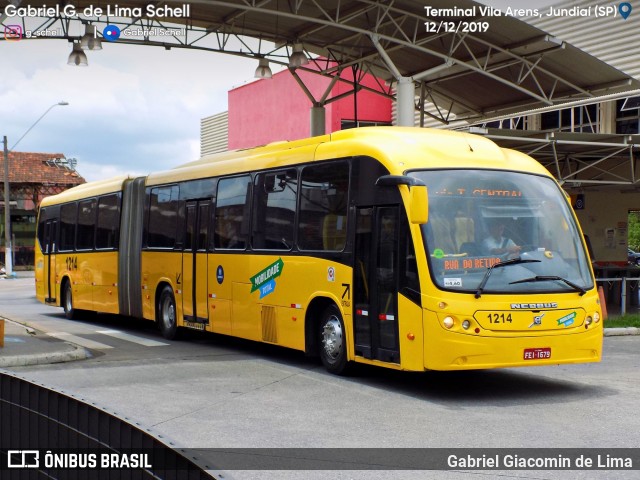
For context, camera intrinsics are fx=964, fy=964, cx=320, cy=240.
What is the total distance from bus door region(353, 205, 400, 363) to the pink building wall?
26312 mm

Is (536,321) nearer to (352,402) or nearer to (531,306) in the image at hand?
(531,306)

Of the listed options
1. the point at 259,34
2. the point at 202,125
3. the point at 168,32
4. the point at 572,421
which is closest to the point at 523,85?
the point at 259,34

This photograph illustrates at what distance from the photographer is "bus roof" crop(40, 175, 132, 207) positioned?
67.4 ft

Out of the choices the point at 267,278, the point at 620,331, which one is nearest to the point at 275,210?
the point at 267,278

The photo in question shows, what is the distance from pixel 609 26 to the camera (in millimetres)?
26922

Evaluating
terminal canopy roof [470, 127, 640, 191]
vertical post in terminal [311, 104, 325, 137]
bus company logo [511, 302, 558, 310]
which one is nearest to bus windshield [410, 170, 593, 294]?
bus company logo [511, 302, 558, 310]

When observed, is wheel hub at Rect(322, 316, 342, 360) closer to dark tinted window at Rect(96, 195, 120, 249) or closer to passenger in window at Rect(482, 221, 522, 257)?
passenger in window at Rect(482, 221, 522, 257)

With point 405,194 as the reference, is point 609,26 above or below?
above

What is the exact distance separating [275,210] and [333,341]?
2.50m

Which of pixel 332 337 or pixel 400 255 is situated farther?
pixel 332 337

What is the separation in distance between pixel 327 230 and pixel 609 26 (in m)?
17.5

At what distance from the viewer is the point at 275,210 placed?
13.9 m

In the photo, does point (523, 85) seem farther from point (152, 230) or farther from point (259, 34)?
point (152, 230)

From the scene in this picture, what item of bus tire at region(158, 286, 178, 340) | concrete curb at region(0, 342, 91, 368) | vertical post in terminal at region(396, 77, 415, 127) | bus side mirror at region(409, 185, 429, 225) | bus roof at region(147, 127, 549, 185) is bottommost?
concrete curb at region(0, 342, 91, 368)
